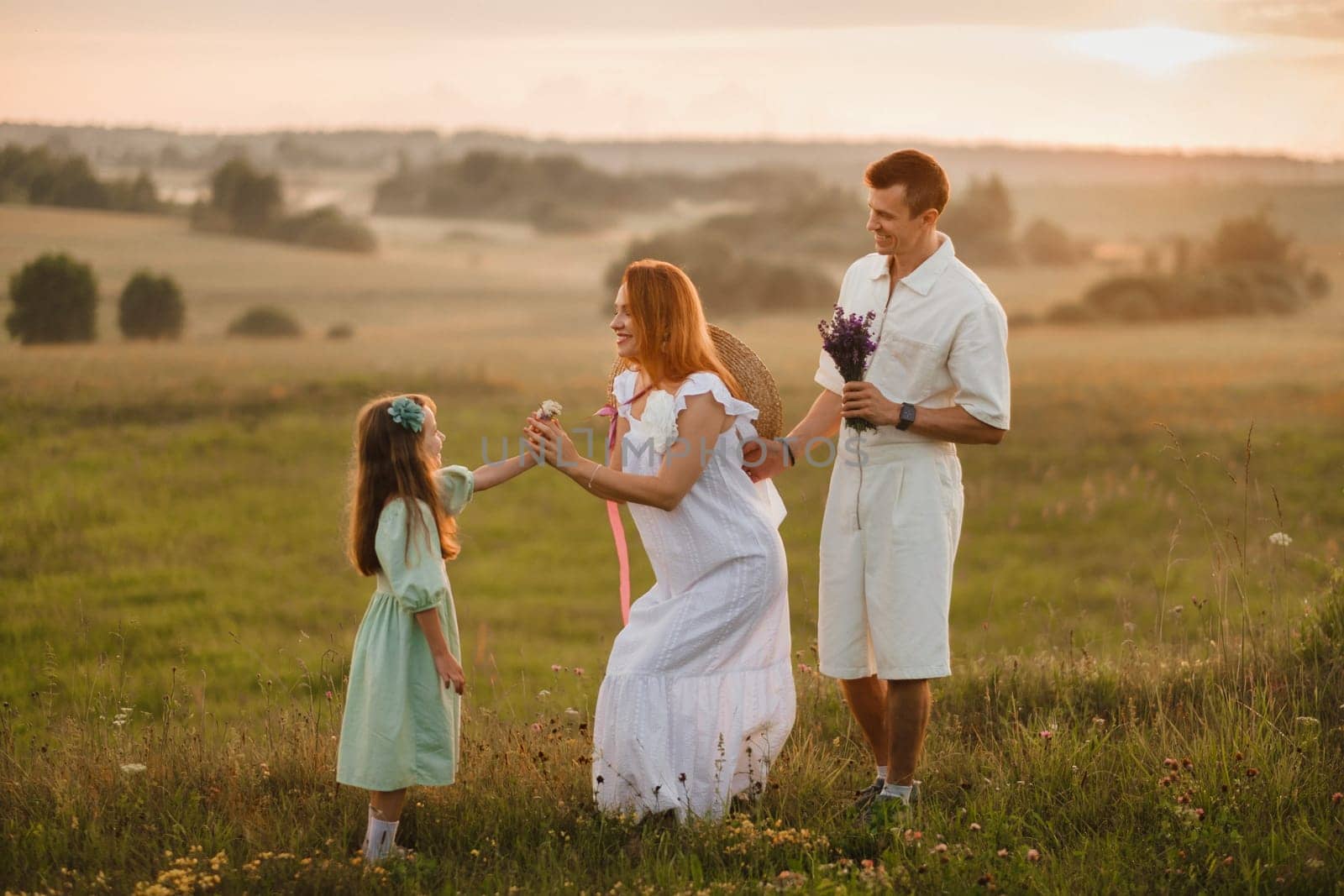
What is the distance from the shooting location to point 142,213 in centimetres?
2786

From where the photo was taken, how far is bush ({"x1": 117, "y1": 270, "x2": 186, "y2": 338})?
92.6ft

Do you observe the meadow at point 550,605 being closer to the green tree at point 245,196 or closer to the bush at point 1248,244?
the green tree at point 245,196

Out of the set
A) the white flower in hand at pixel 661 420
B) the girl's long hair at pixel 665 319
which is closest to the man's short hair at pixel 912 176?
the girl's long hair at pixel 665 319

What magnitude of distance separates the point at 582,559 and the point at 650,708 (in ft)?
46.0

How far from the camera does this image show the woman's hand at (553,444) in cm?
456

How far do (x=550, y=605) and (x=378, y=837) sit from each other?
39.0 ft

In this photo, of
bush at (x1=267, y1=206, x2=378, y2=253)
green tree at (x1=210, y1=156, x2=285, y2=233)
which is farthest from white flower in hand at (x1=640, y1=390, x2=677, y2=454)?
bush at (x1=267, y1=206, x2=378, y2=253)

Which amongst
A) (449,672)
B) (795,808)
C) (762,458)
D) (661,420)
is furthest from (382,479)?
(795,808)

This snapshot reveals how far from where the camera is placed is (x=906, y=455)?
4844mm

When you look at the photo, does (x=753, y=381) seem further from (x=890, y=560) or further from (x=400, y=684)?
(x=400, y=684)

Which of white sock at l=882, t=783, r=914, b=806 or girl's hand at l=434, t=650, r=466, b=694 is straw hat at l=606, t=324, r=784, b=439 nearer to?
girl's hand at l=434, t=650, r=466, b=694

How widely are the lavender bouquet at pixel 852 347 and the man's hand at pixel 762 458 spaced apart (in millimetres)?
326

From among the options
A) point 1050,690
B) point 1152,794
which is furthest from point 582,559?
point 1152,794

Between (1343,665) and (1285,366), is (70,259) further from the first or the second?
(1285,366)
